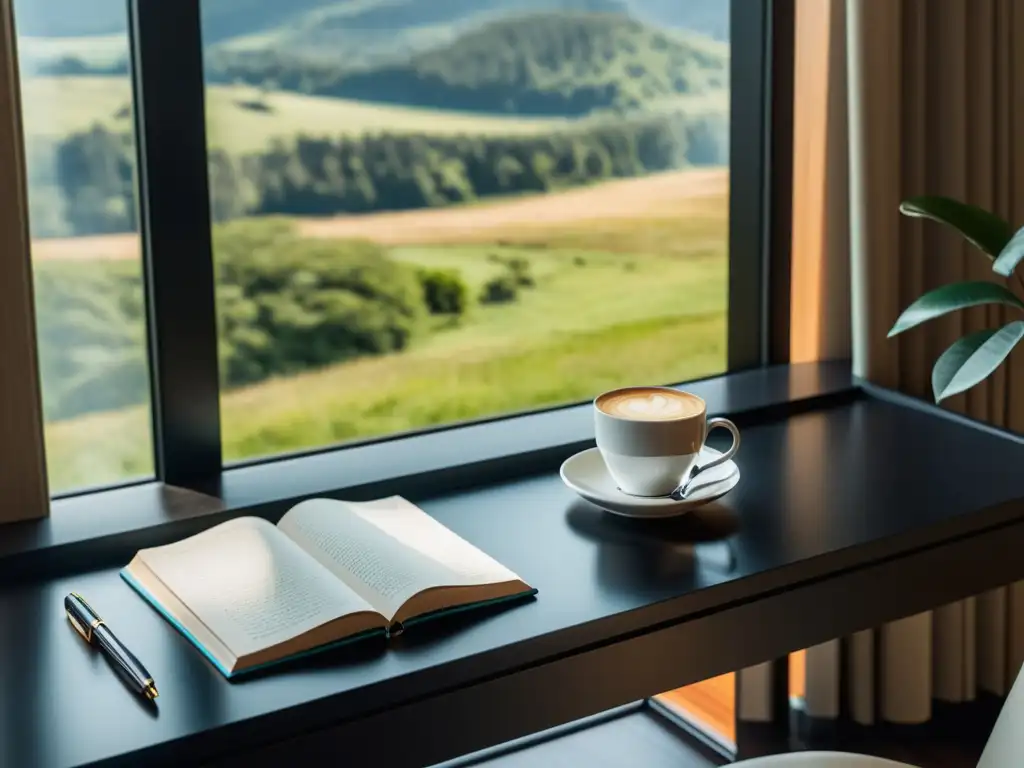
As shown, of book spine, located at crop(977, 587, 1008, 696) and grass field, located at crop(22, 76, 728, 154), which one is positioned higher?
grass field, located at crop(22, 76, 728, 154)

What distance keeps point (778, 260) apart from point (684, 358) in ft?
3.81

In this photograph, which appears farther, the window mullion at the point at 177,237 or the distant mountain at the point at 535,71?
the distant mountain at the point at 535,71

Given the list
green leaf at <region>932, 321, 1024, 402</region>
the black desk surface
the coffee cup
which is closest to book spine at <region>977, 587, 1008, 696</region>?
the black desk surface

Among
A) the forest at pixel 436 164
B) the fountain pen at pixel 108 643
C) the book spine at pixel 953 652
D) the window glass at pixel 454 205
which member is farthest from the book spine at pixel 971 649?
the fountain pen at pixel 108 643

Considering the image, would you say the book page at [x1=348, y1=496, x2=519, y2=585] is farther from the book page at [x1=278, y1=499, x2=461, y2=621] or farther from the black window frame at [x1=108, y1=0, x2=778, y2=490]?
the black window frame at [x1=108, y1=0, x2=778, y2=490]

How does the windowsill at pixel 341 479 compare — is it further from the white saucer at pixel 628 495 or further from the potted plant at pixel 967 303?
the potted plant at pixel 967 303

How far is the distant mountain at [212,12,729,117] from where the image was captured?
9.11 ft

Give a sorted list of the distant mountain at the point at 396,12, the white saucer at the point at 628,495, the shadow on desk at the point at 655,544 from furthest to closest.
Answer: the distant mountain at the point at 396,12 → the white saucer at the point at 628,495 → the shadow on desk at the point at 655,544

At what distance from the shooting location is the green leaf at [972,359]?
1535 millimetres

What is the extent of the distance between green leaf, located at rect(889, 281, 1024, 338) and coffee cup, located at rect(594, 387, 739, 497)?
1.13 feet

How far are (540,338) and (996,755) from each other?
204 centimetres

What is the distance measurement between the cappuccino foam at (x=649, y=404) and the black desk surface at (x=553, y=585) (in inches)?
4.8

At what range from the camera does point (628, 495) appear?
139cm

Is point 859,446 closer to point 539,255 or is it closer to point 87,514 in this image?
point 87,514
